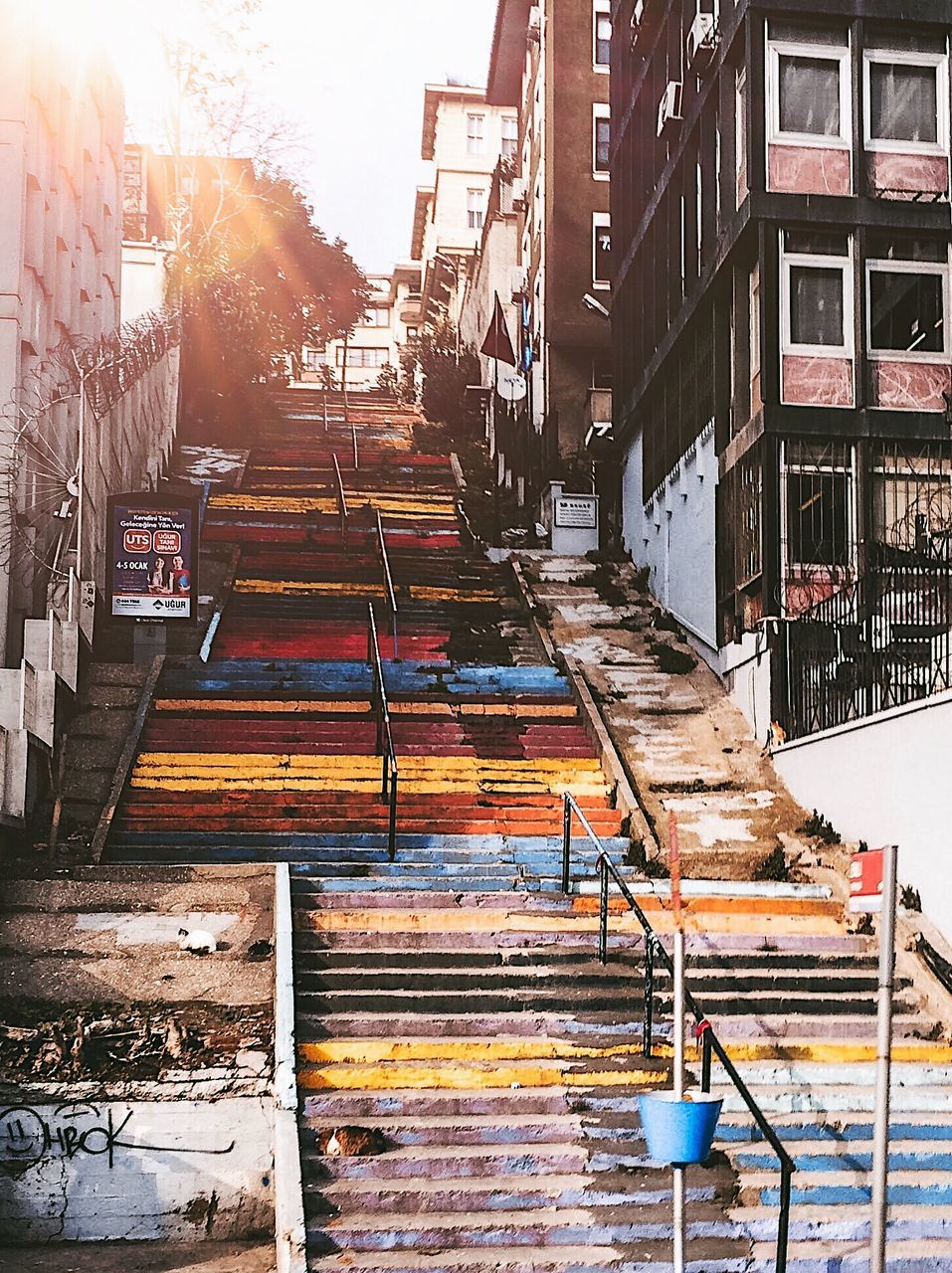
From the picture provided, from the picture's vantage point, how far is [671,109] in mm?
25297

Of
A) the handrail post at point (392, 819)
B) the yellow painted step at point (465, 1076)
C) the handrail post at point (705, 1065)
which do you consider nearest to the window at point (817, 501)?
the handrail post at point (392, 819)

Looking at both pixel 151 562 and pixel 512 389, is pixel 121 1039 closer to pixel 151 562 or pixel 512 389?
pixel 151 562

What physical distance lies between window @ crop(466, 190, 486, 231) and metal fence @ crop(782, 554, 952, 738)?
5276 cm

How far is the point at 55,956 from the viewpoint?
12.4m

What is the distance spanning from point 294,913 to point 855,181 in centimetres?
1274

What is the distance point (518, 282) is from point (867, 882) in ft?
118

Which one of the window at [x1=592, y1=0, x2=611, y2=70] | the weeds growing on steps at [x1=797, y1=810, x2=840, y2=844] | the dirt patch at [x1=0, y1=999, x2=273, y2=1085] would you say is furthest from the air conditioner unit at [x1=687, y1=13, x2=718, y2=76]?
the dirt patch at [x1=0, y1=999, x2=273, y2=1085]

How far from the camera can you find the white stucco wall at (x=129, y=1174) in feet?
33.4

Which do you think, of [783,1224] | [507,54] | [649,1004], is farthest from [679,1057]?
[507,54]

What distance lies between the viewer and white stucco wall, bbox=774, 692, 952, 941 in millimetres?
A: 13297

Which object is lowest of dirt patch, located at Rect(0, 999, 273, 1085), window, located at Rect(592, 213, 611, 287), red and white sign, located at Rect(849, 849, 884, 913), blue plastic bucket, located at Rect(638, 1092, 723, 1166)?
dirt patch, located at Rect(0, 999, 273, 1085)

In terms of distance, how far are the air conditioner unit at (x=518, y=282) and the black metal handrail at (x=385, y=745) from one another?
22381 millimetres

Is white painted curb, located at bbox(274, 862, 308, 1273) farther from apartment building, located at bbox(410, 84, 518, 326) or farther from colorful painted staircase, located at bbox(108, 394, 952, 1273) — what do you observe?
apartment building, located at bbox(410, 84, 518, 326)

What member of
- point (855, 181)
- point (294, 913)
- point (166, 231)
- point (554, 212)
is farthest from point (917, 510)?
point (166, 231)
